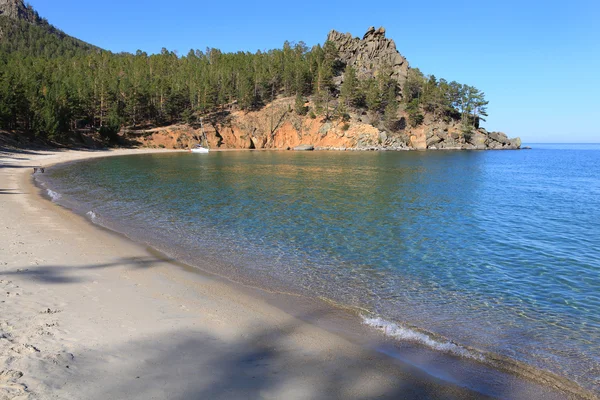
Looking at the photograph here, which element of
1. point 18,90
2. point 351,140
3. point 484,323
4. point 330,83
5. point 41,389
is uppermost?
point 330,83

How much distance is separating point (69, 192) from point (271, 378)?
27.9m

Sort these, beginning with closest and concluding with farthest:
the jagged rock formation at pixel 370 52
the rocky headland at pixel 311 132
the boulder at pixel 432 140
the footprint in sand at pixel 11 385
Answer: the footprint in sand at pixel 11 385, the rocky headland at pixel 311 132, the boulder at pixel 432 140, the jagged rock formation at pixel 370 52

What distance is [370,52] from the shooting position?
14388cm

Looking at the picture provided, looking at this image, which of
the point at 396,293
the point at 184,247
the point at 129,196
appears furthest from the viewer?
the point at 129,196

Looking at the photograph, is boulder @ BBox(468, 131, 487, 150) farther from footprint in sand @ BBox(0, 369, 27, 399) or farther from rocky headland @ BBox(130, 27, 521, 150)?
footprint in sand @ BBox(0, 369, 27, 399)

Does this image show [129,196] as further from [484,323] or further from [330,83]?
[330,83]

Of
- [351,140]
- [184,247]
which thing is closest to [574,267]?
[184,247]

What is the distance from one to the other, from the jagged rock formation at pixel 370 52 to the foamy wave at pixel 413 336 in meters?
136

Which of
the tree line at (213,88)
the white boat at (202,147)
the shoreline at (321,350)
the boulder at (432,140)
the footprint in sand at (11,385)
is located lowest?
the shoreline at (321,350)

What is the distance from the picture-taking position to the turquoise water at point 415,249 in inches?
339

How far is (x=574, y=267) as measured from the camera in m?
13.2

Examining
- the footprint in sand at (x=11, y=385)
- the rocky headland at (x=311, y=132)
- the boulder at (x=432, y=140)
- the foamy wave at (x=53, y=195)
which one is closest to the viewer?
the footprint in sand at (x=11, y=385)

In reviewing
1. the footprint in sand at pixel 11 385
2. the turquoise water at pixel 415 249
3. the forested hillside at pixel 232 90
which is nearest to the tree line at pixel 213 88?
the forested hillside at pixel 232 90

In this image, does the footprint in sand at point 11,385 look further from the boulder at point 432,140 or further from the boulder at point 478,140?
the boulder at point 478,140
